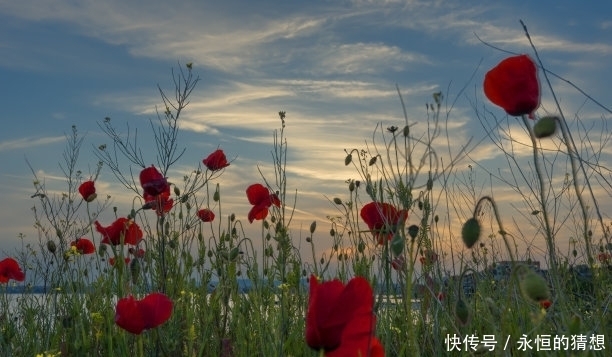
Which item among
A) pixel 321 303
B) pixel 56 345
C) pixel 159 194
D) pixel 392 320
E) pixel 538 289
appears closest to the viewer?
pixel 321 303

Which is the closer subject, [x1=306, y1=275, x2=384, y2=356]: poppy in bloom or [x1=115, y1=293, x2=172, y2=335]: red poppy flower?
[x1=306, y1=275, x2=384, y2=356]: poppy in bloom

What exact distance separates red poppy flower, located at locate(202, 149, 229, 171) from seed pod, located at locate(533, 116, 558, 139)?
2572mm

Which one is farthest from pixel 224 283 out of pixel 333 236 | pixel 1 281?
pixel 1 281

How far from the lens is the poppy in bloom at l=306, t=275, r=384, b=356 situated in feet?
3.60

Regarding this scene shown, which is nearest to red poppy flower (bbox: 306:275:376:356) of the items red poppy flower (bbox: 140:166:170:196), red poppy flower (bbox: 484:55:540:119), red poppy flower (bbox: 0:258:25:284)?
red poppy flower (bbox: 484:55:540:119)

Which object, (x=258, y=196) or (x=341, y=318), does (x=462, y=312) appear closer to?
(x=341, y=318)

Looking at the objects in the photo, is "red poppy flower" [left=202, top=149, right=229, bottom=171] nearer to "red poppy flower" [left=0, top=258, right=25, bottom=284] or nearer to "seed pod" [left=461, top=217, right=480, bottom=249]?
"red poppy flower" [left=0, top=258, right=25, bottom=284]

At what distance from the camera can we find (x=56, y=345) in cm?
342

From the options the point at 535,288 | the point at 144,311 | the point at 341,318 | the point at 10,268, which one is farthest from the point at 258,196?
the point at 341,318

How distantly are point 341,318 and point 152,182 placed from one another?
2.00m

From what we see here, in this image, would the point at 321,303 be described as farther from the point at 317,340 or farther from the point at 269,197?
the point at 269,197

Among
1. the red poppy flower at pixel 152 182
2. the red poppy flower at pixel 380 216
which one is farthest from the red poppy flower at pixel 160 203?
the red poppy flower at pixel 380 216

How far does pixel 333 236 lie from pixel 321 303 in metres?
3.40

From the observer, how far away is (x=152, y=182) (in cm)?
299
